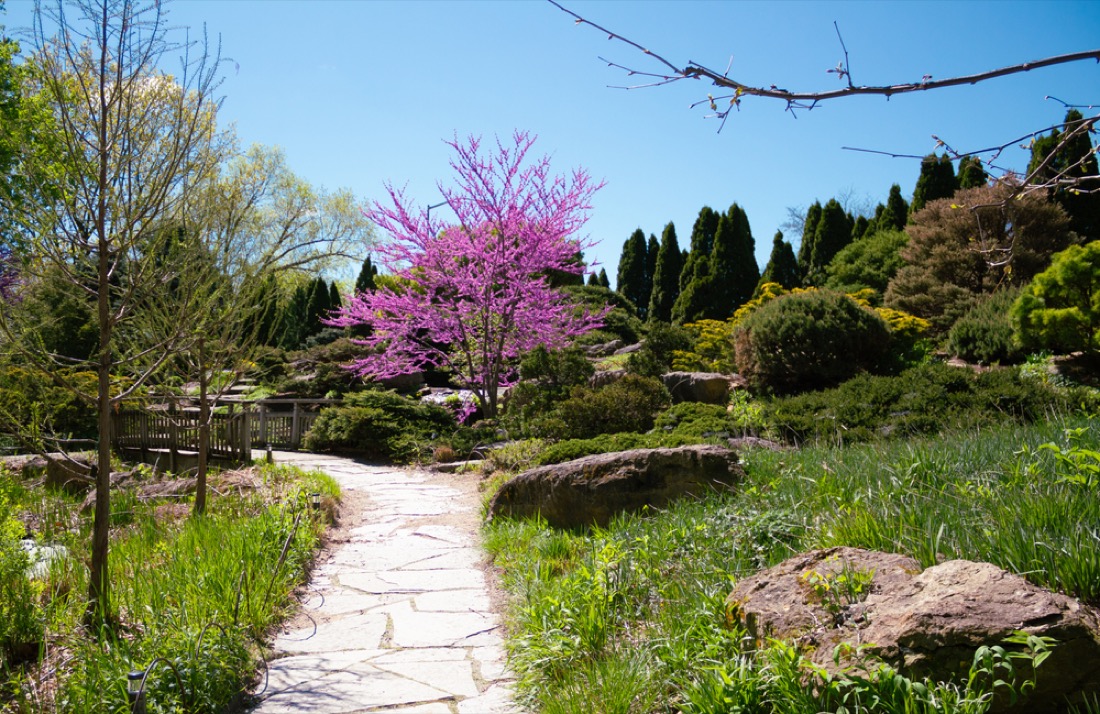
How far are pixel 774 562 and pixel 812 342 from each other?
26.0 feet

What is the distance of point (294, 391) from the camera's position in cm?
1870

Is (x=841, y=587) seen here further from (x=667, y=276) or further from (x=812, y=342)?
(x=667, y=276)

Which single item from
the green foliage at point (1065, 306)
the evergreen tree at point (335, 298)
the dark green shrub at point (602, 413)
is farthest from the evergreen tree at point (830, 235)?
the evergreen tree at point (335, 298)

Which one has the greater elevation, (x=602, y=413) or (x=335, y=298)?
(x=335, y=298)

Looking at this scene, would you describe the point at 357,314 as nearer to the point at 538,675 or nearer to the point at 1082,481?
the point at 538,675

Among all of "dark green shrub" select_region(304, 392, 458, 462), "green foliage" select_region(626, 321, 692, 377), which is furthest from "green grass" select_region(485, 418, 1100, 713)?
"green foliage" select_region(626, 321, 692, 377)

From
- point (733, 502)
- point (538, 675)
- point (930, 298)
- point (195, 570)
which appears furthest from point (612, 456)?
point (930, 298)

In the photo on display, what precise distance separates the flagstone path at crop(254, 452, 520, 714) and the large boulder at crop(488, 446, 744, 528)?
27.7 inches

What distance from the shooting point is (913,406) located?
8.03m

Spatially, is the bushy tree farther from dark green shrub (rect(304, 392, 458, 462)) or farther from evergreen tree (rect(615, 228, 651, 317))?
evergreen tree (rect(615, 228, 651, 317))

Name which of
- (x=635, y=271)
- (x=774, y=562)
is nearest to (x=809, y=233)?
(x=635, y=271)

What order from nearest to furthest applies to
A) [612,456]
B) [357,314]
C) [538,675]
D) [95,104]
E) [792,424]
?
[538,675] → [95,104] → [612,456] → [792,424] → [357,314]

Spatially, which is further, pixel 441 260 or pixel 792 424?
pixel 441 260

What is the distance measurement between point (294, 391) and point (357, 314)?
5.76m
